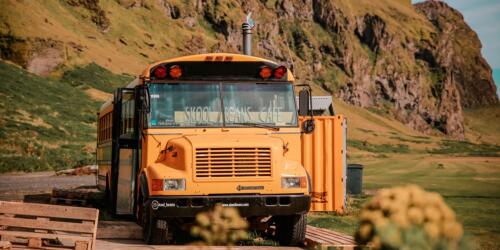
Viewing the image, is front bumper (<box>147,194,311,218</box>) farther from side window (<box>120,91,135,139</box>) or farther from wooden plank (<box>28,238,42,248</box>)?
side window (<box>120,91,135,139</box>)

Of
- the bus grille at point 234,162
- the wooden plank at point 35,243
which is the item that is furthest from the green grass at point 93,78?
the wooden plank at point 35,243

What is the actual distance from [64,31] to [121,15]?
109 feet

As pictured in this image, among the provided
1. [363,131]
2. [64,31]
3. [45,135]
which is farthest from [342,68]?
[45,135]

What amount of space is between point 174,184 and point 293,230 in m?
1.87

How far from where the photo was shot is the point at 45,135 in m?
51.7

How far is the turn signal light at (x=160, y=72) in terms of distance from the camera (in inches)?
481

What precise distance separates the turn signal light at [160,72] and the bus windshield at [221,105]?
12 cm

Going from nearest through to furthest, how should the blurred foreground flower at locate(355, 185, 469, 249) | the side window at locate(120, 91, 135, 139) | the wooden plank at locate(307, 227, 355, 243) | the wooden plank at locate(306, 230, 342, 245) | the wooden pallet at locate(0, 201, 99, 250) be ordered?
the blurred foreground flower at locate(355, 185, 469, 249) → the wooden pallet at locate(0, 201, 99, 250) → the wooden plank at locate(306, 230, 342, 245) → the wooden plank at locate(307, 227, 355, 243) → the side window at locate(120, 91, 135, 139)

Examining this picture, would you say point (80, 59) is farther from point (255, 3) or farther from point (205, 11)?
point (255, 3)

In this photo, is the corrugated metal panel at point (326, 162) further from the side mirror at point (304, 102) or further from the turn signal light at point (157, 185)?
the turn signal light at point (157, 185)

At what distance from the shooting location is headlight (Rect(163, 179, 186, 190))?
11148mm

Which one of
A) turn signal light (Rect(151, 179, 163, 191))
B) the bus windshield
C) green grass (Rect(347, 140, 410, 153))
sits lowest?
turn signal light (Rect(151, 179, 163, 191))

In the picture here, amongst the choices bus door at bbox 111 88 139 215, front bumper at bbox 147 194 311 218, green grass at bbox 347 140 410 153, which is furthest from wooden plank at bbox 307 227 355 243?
green grass at bbox 347 140 410 153

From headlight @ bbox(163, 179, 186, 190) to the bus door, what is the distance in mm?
1653
